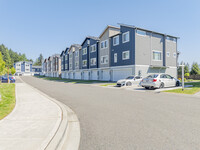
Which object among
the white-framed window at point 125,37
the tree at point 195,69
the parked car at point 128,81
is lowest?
the parked car at point 128,81

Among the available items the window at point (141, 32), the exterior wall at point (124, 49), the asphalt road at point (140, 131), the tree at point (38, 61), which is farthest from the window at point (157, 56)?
the tree at point (38, 61)

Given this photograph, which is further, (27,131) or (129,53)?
(129,53)

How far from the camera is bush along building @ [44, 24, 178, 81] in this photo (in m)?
23.3

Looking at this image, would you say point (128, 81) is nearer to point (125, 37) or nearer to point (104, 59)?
point (125, 37)

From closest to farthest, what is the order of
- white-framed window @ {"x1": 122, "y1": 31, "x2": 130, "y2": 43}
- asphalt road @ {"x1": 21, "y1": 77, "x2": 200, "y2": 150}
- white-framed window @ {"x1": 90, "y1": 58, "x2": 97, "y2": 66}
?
asphalt road @ {"x1": 21, "y1": 77, "x2": 200, "y2": 150} < white-framed window @ {"x1": 122, "y1": 31, "x2": 130, "y2": 43} < white-framed window @ {"x1": 90, "y1": 58, "x2": 97, "y2": 66}

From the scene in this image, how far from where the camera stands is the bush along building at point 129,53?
23.3 m

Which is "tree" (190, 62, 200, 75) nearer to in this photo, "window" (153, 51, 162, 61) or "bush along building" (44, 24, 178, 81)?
"bush along building" (44, 24, 178, 81)

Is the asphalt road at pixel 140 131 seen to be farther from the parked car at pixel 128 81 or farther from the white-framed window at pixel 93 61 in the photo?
the white-framed window at pixel 93 61

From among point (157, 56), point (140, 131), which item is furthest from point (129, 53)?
point (140, 131)

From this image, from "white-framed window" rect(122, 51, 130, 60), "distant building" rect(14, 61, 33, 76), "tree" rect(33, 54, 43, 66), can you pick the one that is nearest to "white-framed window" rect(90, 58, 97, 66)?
"white-framed window" rect(122, 51, 130, 60)

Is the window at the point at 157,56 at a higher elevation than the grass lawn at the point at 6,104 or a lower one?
higher

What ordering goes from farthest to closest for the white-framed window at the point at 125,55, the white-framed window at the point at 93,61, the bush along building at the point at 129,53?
the white-framed window at the point at 93,61, the white-framed window at the point at 125,55, the bush along building at the point at 129,53

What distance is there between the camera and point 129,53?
23.9 metres

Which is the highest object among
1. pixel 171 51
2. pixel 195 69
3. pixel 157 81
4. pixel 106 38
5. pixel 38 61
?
pixel 38 61
